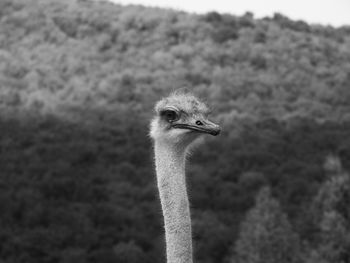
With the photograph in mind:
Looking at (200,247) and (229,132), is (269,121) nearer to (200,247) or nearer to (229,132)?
(229,132)

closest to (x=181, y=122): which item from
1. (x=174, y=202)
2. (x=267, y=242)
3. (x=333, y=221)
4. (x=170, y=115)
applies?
(x=170, y=115)

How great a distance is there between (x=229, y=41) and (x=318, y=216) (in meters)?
16.0

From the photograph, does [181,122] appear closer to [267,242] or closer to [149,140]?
[267,242]

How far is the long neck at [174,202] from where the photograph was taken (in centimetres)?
264

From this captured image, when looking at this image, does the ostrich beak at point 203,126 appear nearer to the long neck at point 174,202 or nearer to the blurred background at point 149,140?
the long neck at point 174,202

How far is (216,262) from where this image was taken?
41.2ft

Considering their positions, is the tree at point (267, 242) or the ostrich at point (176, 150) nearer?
the ostrich at point (176, 150)

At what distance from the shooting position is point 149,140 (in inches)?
565

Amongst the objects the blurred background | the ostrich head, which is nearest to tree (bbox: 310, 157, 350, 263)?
the blurred background

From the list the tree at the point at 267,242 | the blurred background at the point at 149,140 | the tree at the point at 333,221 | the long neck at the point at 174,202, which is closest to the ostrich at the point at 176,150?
the long neck at the point at 174,202

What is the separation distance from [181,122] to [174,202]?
348 mm

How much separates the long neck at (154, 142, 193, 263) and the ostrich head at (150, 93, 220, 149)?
0.04m

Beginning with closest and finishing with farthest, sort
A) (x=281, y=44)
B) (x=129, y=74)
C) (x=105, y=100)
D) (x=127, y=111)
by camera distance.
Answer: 1. (x=127, y=111)
2. (x=105, y=100)
3. (x=129, y=74)
4. (x=281, y=44)

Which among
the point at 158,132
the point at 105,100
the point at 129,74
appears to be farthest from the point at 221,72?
the point at 158,132
